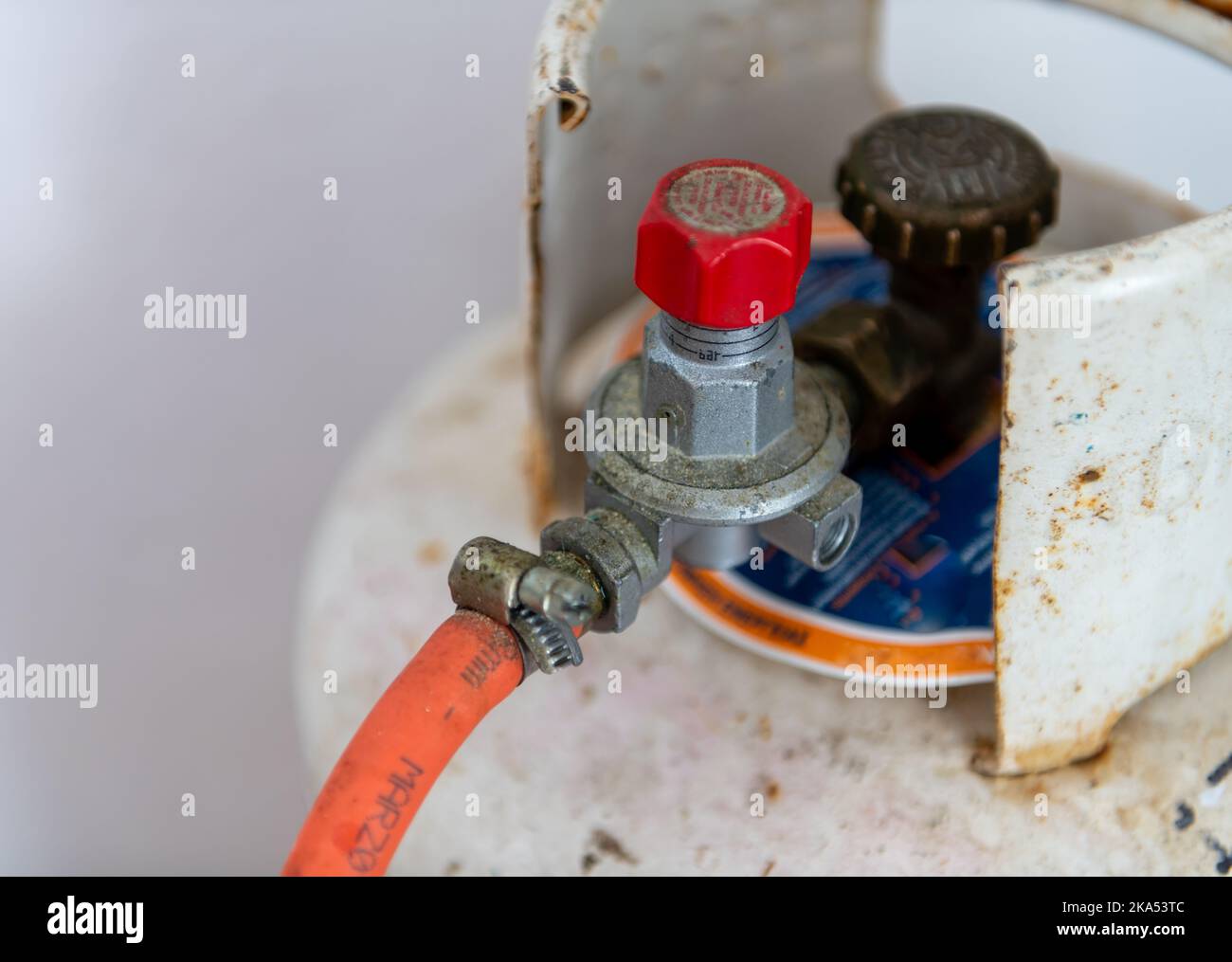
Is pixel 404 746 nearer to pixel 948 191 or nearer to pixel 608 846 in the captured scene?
pixel 608 846

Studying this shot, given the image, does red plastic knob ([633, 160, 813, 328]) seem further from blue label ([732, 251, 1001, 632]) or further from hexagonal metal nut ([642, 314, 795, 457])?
blue label ([732, 251, 1001, 632])

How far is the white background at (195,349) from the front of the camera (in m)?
0.95

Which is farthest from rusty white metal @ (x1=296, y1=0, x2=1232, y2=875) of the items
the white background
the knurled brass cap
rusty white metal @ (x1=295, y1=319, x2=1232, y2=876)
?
the white background

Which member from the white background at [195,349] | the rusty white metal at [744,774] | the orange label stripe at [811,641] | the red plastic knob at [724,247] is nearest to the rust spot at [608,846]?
the rusty white metal at [744,774]

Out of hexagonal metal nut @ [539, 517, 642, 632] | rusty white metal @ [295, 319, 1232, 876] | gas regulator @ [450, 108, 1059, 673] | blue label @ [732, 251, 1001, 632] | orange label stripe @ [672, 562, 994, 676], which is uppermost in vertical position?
gas regulator @ [450, 108, 1059, 673]

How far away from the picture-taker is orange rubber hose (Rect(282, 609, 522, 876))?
1.59 feet

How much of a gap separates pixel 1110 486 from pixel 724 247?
0.16 metres

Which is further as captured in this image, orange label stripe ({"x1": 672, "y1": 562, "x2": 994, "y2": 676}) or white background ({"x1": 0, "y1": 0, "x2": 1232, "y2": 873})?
white background ({"x1": 0, "y1": 0, "x2": 1232, "y2": 873})

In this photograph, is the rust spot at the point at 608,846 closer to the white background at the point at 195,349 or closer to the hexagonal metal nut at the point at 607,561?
the hexagonal metal nut at the point at 607,561

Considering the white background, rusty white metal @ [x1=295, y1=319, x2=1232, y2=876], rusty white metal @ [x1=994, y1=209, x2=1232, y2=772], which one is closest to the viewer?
rusty white metal @ [x1=994, y1=209, x2=1232, y2=772]

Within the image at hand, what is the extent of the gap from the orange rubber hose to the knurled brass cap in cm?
25

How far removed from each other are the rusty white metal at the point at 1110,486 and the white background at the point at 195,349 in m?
0.54
